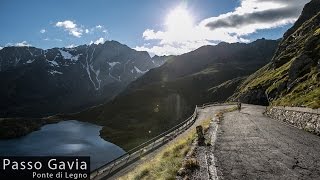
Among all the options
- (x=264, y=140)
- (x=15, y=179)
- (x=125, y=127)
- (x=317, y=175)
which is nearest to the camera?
(x=317, y=175)

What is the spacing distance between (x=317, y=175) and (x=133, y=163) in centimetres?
2582

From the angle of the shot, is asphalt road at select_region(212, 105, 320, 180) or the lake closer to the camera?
asphalt road at select_region(212, 105, 320, 180)

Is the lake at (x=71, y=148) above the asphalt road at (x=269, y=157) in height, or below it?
below

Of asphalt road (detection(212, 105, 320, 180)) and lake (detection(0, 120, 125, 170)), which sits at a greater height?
asphalt road (detection(212, 105, 320, 180))

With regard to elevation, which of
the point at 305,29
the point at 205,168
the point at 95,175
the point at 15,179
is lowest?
the point at 15,179

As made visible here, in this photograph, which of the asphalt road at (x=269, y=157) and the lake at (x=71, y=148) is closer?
the asphalt road at (x=269, y=157)

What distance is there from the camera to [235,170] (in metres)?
17.2

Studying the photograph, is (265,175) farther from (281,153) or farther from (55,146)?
(55,146)

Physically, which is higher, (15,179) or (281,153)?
(281,153)

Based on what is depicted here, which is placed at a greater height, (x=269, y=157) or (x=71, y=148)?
(x=269, y=157)

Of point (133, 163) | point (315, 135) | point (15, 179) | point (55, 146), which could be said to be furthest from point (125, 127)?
point (315, 135)

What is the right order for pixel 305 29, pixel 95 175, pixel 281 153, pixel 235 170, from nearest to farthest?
pixel 235 170
pixel 281 153
pixel 95 175
pixel 305 29

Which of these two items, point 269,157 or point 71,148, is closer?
point 269,157

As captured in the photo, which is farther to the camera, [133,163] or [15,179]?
[15,179]
